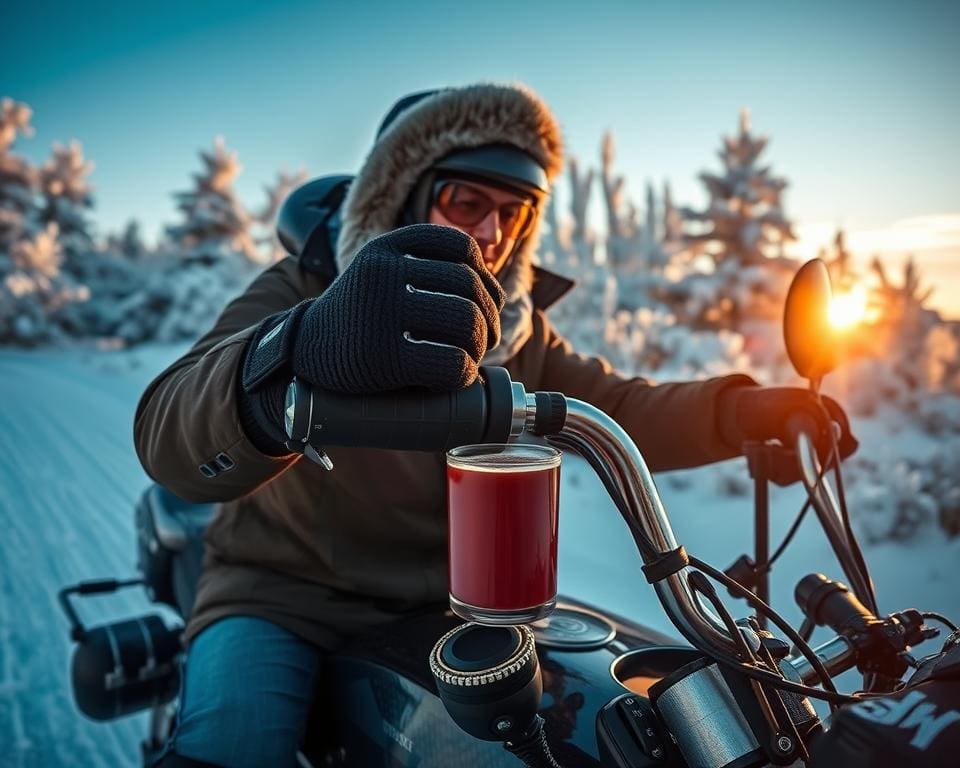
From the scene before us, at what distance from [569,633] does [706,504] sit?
412cm

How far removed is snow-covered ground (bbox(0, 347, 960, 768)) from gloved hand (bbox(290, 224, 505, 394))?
239cm

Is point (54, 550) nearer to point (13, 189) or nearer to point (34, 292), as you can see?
point (34, 292)

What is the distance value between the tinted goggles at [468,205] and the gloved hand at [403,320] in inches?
40.9

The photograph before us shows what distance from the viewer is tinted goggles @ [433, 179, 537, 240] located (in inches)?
80.0

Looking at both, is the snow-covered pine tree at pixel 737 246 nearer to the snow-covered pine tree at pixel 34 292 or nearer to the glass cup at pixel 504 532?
the glass cup at pixel 504 532

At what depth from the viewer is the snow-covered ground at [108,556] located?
2.77 m

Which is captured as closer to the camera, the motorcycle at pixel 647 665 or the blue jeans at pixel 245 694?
the motorcycle at pixel 647 665

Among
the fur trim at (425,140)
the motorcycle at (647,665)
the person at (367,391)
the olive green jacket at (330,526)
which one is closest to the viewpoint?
the motorcycle at (647,665)

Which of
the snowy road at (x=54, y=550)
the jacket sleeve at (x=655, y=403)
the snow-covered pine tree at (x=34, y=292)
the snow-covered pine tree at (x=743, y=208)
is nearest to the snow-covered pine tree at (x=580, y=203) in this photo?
the snow-covered pine tree at (x=743, y=208)

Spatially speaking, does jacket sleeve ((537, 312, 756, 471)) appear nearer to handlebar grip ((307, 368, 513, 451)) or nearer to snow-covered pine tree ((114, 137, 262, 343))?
handlebar grip ((307, 368, 513, 451))

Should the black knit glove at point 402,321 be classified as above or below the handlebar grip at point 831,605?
above

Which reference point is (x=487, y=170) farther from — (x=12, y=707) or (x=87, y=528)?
(x=87, y=528)

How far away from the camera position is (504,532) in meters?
0.94

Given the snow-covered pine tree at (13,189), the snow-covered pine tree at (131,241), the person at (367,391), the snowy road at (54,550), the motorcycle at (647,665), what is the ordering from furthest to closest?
1. the snow-covered pine tree at (131,241)
2. the snow-covered pine tree at (13,189)
3. the snowy road at (54,550)
4. the person at (367,391)
5. the motorcycle at (647,665)
